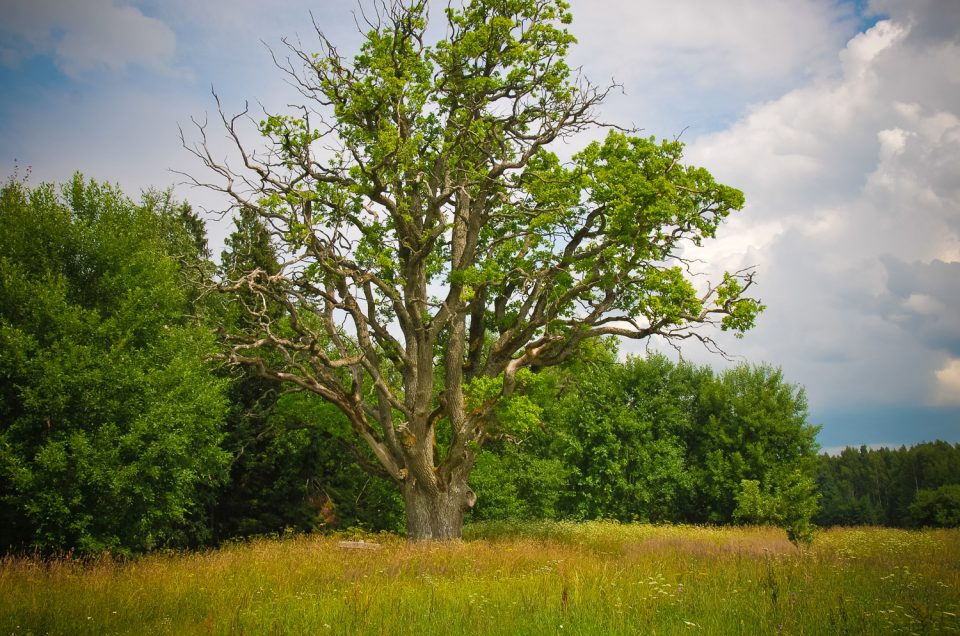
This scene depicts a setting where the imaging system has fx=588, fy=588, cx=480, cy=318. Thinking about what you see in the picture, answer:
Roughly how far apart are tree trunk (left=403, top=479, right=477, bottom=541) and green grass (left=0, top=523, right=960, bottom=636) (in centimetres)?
480

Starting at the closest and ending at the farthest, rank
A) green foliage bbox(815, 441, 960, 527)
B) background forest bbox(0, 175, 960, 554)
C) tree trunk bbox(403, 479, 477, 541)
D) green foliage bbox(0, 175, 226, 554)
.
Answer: green foliage bbox(0, 175, 226, 554) < background forest bbox(0, 175, 960, 554) < tree trunk bbox(403, 479, 477, 541) < green foliage bbox(815, 441, 960, 527)

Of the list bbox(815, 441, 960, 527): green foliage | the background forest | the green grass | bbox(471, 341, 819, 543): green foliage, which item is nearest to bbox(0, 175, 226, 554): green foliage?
the background forest

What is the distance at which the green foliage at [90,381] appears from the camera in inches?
648

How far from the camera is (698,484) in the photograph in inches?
1693

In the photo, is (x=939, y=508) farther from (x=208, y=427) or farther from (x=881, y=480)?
(x=881, y=480)

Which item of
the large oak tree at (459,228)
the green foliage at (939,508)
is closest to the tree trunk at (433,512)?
the large oak tree at (459,228)

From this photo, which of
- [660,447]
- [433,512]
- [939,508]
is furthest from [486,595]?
[939,508]

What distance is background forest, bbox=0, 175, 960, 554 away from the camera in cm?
1688

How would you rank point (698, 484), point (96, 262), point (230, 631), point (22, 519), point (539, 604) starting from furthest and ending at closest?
point (698, 484) < point (96, 262) < point (22, 519) < point (539, 604) < point (230, 631)

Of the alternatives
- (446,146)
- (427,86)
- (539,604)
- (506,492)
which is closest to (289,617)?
(539,604)

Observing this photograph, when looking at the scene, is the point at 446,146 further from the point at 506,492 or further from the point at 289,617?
the point at 506,492

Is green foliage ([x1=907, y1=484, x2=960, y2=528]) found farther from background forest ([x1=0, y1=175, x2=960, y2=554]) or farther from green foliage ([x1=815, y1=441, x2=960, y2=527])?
green foliage ([x1=815, y1=441, x2=960, y2=527])

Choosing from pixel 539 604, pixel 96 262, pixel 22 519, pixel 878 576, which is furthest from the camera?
pixel 96 262

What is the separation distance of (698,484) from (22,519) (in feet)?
130
